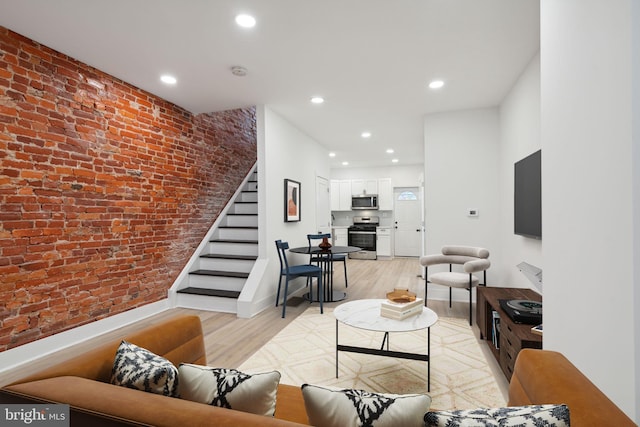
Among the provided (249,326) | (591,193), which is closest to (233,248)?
(249,326)

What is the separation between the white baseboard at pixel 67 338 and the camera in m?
2.57

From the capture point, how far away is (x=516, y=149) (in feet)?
11.9

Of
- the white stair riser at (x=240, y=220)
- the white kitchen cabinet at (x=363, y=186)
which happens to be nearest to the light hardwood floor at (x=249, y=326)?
the white stair riser at (x=240, y=220)

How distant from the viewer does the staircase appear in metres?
4.22

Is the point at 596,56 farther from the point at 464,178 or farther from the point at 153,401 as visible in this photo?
the point at 464,178

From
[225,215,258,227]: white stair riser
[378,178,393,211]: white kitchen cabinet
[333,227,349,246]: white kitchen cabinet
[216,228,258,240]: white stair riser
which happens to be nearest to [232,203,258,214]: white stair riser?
[225,215,258,227]: white stair riser

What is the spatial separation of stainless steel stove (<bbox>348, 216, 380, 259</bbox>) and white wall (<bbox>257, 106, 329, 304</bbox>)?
3.34 metres

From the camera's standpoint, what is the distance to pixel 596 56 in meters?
1.17

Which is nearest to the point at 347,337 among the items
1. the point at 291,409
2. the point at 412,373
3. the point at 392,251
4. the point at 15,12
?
the point at 412,373

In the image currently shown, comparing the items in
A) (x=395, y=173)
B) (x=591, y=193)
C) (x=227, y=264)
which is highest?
(x=395, y=173)

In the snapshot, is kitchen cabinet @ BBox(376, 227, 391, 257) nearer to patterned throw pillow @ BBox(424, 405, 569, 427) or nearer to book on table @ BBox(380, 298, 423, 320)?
book on table @ BBox(380, 298, 423, 320)

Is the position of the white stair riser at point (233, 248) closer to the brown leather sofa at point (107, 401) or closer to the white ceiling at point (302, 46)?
the white ceiling at point (302, 46)

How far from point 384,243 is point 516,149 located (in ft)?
18.2

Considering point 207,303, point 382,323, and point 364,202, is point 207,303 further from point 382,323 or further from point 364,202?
point 364,202
